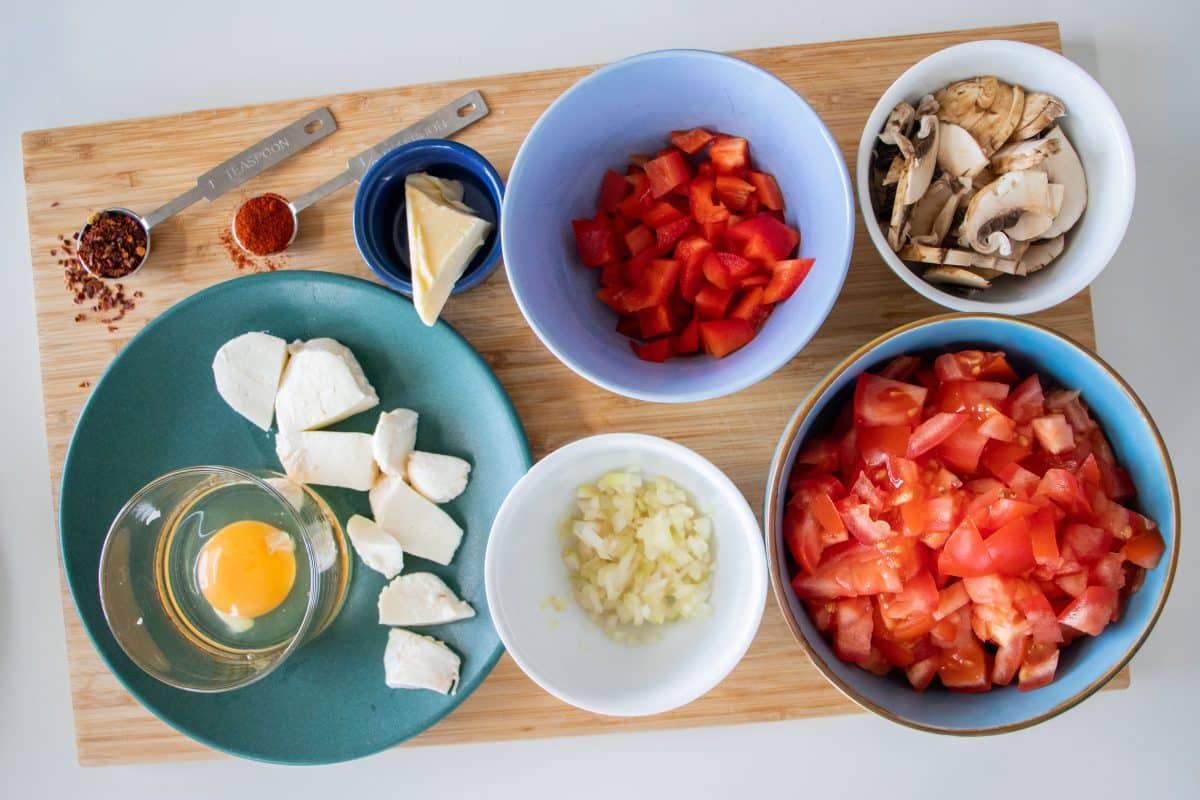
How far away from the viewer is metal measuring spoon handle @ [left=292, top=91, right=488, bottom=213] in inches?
59.2

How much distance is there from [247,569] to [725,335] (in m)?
0.92

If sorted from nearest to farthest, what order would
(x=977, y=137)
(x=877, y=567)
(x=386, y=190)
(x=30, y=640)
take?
(x=877, y=567)
(x=977, y=137)
(x=386, y=190)
(x=30, y=640)

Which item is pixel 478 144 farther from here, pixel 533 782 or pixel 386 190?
pixel 533 782

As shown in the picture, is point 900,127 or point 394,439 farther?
point 394,439

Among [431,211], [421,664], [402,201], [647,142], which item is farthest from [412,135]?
[421,664]

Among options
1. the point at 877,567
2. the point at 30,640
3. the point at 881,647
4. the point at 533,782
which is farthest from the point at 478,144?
the point at 30,640

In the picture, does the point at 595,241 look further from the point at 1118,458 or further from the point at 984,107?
the point at 1118,458

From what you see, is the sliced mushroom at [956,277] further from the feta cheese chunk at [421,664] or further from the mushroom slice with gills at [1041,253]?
the feta cheese chunk at [421,664]

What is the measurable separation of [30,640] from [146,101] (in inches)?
45.4

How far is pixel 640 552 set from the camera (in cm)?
142

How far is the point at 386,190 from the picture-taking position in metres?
1.47

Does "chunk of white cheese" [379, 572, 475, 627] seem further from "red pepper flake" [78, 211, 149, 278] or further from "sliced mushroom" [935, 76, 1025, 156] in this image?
"sliced mushroom" [935, 76, 1025, 156]

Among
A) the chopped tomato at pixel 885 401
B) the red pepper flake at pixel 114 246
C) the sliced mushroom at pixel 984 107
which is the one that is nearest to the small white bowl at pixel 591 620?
the chopped tomato at pixel 885 401

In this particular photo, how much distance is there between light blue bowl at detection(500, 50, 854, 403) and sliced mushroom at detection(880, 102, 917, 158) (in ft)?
0.39
